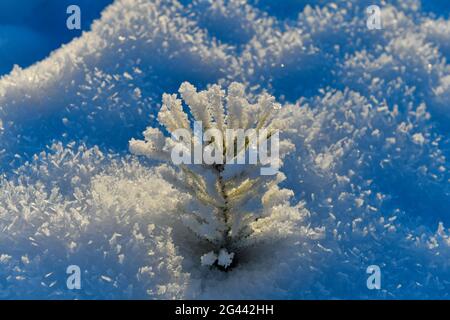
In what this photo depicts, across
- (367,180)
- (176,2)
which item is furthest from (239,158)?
(176,2)

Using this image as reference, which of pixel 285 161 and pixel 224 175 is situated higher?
pixel 285 161

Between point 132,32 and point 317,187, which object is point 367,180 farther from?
point 132,32

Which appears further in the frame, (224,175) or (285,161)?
(285,161)
